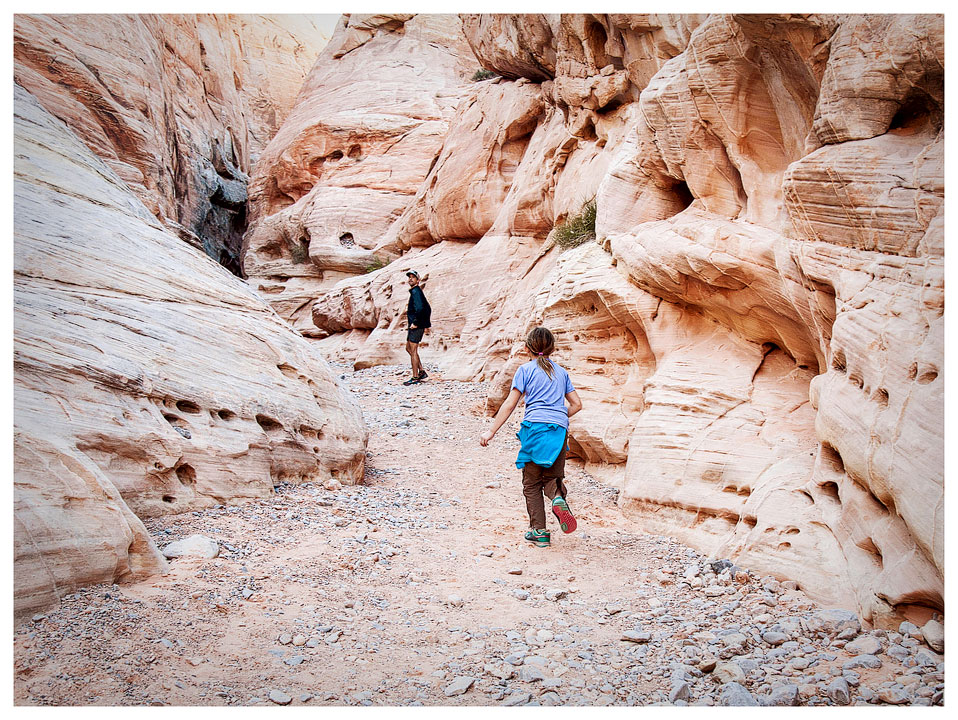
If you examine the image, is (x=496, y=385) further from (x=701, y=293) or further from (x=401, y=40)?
(x=401, y=40)

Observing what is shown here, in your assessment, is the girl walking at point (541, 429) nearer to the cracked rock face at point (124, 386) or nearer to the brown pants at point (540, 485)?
the brown pants at point (540, 485)

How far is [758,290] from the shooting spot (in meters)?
6.29

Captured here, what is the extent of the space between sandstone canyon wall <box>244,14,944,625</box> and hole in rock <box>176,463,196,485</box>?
3659 mm

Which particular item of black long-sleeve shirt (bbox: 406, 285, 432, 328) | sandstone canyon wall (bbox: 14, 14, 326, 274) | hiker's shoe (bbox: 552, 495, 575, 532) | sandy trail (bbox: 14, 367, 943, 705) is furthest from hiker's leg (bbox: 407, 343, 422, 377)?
hiker's shoe (bbox: 552, 495, 575, 532)

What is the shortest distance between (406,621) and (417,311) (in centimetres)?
855

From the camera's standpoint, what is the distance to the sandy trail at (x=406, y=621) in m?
3.39

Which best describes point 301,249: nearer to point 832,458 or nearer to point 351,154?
point 351,154

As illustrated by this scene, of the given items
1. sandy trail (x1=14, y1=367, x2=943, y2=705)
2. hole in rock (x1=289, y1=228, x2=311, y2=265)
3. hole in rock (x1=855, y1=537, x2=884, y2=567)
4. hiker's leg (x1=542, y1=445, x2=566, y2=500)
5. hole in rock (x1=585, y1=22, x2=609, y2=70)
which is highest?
hole in rock (x1=585, y1=22, x2=609, y2=70)

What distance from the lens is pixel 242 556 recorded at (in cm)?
487

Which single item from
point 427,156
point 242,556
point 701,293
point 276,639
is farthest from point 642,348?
point 427,156

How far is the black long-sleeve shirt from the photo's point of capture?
12.3 metres

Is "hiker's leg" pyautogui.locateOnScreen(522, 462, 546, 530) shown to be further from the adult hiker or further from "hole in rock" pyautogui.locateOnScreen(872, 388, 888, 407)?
the adult hiker

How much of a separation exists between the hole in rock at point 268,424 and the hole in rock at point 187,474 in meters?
0.95

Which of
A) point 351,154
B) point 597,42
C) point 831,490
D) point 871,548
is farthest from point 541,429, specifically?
point 351,154
